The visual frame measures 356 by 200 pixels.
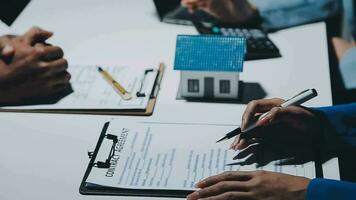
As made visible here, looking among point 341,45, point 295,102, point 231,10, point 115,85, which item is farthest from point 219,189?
point 341,45

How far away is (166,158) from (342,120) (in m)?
0.33

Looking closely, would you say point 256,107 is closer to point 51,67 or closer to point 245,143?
point 245,143

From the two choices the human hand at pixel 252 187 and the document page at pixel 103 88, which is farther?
the document page at pixel 103 88

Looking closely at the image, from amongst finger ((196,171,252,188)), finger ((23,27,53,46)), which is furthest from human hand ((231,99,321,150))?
finger ((23,27,53,46))

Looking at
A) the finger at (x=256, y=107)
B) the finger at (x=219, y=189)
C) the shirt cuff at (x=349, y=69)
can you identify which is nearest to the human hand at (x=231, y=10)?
the shirt cuff at (x=349, y=69)

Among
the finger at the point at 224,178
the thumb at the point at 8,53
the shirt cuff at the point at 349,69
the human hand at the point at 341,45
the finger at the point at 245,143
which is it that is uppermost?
the thumb at the point at 8,53

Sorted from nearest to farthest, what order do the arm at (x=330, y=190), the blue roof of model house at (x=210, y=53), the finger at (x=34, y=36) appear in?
the arm at (x=330, y=190) → the blue roof of model house at (x=210, y=53) → the finger at (x=34, y=36)

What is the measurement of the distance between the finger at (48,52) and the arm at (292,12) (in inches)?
20.5

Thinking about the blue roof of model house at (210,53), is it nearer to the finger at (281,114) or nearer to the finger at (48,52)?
the finger at (281,114)

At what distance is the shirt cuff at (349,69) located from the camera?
136 centimetres

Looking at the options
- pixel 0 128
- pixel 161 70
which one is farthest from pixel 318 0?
pixel 0 128

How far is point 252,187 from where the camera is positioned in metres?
0.86

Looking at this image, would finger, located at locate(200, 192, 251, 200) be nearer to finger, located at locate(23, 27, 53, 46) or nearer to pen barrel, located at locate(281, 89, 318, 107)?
pen barrel, located at locate(281, 89, 318, 107)

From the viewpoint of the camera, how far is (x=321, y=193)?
842 millimetres
